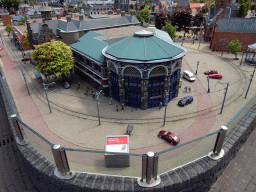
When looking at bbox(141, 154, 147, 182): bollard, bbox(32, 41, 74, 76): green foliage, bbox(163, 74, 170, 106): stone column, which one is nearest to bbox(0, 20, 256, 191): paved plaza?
bbox(163, 74, 170, 106): stone column

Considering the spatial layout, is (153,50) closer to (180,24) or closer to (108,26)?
(108,26)

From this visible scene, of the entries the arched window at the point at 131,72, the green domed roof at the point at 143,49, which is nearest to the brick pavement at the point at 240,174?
the green domed roof at the point at 143,49

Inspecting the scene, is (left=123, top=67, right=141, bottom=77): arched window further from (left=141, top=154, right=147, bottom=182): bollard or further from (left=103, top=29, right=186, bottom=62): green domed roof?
(left=141, top=154, right=147, bottom=182): bollard

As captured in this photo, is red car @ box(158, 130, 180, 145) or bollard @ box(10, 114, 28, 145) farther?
red car @ box(158, 130, 180, 145)

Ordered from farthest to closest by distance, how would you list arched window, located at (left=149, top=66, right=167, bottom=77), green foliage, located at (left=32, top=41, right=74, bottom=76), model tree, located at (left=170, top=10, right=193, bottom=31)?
1. model tree, located at (left=170, top=10, right=193, bottom=31)
2. green foliage, located at (left=32, top=41, right=74, bottom=76)
3. arched window, located at (left=149, top=66, right=167, bottom=77)

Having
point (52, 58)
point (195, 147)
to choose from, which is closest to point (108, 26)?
point (52, 58)

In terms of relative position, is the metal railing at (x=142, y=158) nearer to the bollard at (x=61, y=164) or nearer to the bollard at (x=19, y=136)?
the bollard at (x=61, y=164)

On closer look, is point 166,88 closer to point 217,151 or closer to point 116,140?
point 116,140
